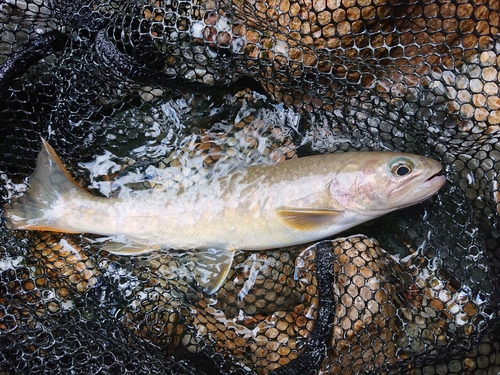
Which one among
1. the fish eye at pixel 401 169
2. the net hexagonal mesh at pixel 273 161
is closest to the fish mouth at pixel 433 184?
the fish eye at pixel 401 169

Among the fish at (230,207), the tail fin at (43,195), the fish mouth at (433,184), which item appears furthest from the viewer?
the tail fin at (43,195)

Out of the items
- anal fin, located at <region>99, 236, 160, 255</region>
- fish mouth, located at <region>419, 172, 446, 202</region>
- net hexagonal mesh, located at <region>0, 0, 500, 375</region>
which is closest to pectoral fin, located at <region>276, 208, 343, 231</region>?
net hexagonal mesh, located at <region>0, 0, 500, 375</region>

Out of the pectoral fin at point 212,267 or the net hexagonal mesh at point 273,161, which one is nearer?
the net hexagonal mesh at point 273,161

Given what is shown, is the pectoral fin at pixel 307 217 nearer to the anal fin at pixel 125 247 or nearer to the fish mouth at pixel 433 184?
the fish mouth at pixel 433 184

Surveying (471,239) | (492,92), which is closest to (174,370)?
(471,239)

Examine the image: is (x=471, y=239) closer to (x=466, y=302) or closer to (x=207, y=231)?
(x=466, y=302)

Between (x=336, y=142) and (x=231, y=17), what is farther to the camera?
(x=336, y=142)

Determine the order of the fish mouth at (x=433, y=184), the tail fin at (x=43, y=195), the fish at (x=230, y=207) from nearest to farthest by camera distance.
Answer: the fish mouth at (x=433, y=184)
the fish at (x=230, y=207)
the tail fin at (x=43, y=195)

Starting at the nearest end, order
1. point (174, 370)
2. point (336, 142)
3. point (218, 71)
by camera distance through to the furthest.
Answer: point (174, 370) → point (218, 71) → point (336, 142)

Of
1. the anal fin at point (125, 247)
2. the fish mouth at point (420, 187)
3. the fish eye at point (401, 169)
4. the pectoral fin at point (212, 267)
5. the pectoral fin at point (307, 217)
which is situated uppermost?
the fish eye at point (401, 169)
